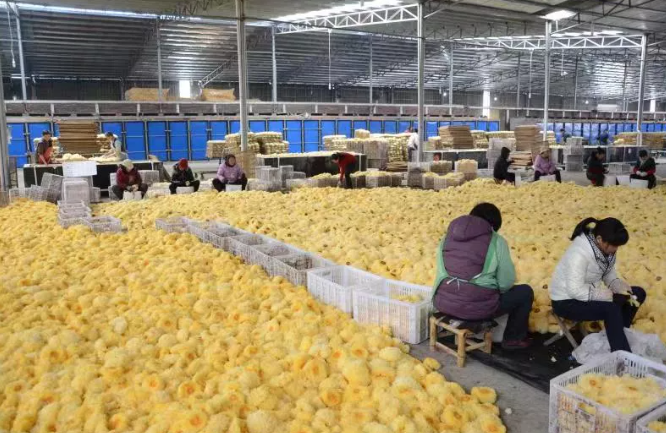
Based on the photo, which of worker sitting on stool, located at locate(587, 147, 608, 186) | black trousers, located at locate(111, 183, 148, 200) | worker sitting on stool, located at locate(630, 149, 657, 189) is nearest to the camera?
black trousers, located at locate(111, 183, 148, 200)

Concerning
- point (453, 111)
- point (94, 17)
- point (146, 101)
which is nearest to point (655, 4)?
point (453, 111)

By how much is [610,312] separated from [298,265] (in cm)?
288

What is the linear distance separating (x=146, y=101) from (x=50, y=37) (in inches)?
221

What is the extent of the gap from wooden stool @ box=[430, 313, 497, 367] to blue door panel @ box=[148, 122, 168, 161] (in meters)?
20.3

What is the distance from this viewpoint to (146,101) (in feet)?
74.9

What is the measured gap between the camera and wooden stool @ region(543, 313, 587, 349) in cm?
395

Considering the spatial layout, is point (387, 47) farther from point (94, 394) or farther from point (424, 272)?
point (94, 394)

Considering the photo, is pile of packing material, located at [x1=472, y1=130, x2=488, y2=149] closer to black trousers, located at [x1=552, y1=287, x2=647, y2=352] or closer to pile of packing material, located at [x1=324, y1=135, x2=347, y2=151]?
pile of packing material, located at [x1=324, y1=135, x2=347, y2=151]

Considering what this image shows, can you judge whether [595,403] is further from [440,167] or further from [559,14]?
[559,14]

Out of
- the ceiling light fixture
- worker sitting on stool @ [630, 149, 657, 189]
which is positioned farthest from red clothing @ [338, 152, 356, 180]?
the ceiling light fixture

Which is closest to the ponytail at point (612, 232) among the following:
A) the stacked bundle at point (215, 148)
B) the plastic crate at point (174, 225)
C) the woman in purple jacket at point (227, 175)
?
the plastic crate at point (174, 225)

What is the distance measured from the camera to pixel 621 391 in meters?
2.73

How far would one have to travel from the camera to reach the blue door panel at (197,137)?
2320 centimetres

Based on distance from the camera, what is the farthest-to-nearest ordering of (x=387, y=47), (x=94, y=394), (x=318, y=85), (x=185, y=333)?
(x=318, y=85), (x=387, y=47), (x=185, y=333), (x=94, y=394)
